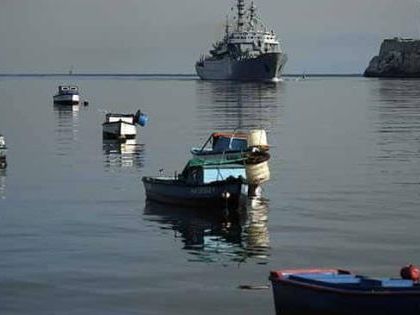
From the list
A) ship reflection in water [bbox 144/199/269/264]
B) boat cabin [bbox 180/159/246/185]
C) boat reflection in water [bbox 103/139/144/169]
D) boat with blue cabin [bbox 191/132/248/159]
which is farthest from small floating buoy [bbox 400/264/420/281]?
boat reflection in water [bbox 103/139/144/169]

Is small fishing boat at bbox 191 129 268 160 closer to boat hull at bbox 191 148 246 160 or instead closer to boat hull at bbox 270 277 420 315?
boat hull at bbox 191 148 246 160

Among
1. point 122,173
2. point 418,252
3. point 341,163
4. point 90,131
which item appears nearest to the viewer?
point 418,252

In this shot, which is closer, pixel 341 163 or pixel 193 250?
pixel 193 250

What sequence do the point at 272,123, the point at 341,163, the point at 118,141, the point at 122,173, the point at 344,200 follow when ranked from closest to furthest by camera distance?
1. the point at 344,200
2. the point at 122,173
3. the point at 341,163
4. the point at 118,141
5. the point at 272,123

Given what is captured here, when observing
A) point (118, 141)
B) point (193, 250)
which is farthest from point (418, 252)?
point (118, 141)

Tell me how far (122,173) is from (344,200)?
14.5 m

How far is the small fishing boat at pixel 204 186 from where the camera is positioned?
111 ft

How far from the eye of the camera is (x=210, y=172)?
3475 cm

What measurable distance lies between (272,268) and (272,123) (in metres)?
64.2

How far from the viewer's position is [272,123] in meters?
88.2

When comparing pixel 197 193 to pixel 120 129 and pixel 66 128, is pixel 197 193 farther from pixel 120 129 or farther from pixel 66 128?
pixel 66 128

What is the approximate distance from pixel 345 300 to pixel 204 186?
17.2 m

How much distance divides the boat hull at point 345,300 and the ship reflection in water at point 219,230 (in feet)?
23.1

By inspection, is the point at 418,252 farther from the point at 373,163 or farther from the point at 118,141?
the point at 118,141
